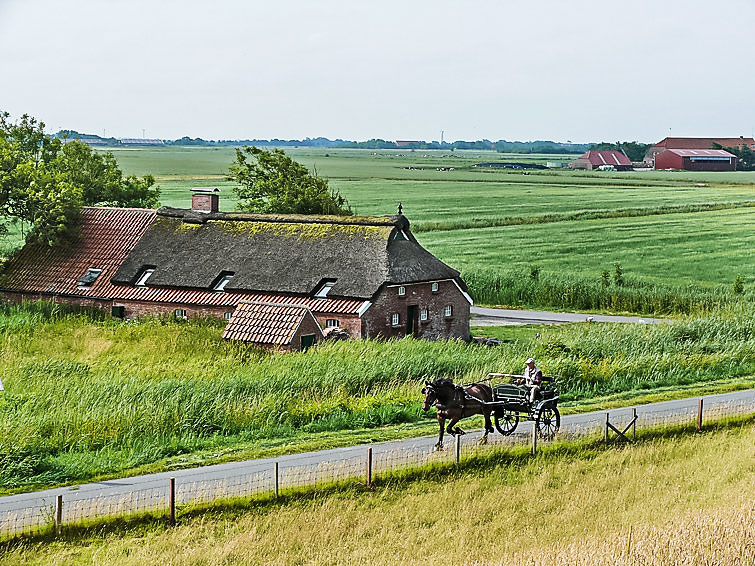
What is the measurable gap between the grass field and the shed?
1441 cm

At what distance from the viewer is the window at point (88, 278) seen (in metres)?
43.8

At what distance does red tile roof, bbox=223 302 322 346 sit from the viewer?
34812 mm

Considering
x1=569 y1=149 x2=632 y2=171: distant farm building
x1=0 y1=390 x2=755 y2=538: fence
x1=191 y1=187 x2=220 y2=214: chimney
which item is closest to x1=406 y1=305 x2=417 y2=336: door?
x1=191 y1=187 x2=220 y2=214: chimney

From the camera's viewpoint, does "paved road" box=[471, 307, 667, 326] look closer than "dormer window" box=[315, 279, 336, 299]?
No

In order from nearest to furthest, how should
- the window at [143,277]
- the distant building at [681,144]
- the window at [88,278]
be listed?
1. the window at [143,277]
2. the window at [88,278]
3. the distant building at [681,144]

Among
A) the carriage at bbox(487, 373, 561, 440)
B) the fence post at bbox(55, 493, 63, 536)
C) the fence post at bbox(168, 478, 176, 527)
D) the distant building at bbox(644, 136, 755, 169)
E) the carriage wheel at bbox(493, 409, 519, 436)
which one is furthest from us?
the distant building at bbox(644, 136, 755, 169)

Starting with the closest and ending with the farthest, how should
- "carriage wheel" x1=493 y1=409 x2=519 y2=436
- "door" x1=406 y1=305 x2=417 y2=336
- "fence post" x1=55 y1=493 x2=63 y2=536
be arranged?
"fence post" x1=55 y1=493 x2=63 y2=536, "carriage wheel" x1=493 y1=409 x2=519 y2=436, "door" x1=406 y1=305 x2=417 y2=336

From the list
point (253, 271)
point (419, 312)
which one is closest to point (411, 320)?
point (419, 312)

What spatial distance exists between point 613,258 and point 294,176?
24.6 meters

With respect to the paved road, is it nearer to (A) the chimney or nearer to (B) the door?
(B) the door

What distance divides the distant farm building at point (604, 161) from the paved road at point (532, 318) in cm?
12601

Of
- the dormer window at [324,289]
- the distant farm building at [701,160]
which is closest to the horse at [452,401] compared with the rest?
the dormer window at [324,289]

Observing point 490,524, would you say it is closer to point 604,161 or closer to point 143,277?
point 143,277

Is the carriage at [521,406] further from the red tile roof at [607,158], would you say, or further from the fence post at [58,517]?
the red tile roof at [607,158]
